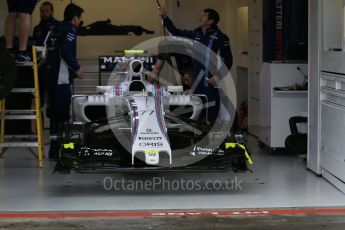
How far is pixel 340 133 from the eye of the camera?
7.74m

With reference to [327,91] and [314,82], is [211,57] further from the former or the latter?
[327,91]

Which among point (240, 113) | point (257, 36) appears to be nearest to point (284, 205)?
point (257, 36)

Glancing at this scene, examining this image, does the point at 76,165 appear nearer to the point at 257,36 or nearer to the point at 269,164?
the point at 269,164

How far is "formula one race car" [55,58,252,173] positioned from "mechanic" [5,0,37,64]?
3.45 feet

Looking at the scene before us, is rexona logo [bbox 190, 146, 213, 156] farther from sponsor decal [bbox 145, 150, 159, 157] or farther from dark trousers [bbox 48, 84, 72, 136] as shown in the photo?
dark trousers [bbox 48, 84, 72, 136]

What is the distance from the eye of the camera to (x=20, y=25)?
9094 mm

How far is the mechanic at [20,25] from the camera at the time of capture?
29.8ft

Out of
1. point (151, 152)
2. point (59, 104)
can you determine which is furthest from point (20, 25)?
point (151, 152)

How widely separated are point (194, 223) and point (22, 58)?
3.71m

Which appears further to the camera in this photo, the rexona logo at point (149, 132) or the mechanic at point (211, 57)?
the mechanic at point (211, 57)

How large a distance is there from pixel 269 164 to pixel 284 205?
7.41 feet

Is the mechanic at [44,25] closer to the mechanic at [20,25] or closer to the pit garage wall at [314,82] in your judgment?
the mechanic at [20,25]

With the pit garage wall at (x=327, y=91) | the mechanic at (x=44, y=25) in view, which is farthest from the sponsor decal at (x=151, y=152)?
the mechanic at (x=44, y=25)

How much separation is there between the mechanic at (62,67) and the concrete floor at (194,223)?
3.02 metres
